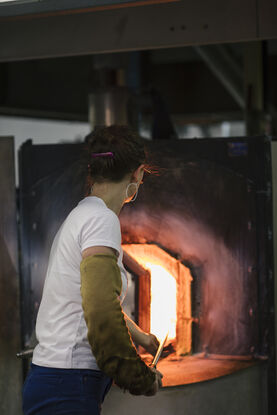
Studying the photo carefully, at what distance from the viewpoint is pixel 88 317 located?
801mm

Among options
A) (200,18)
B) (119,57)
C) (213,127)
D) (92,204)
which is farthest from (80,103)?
(92,204)

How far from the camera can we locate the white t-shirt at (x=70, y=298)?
0.86 m

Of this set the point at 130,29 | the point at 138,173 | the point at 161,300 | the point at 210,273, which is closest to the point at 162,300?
the point at 161,300

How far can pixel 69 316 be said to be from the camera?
2.87 ft

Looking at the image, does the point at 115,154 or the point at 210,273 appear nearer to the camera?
the point at 115,154

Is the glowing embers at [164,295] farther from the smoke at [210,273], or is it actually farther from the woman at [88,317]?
the woman at [88,317]

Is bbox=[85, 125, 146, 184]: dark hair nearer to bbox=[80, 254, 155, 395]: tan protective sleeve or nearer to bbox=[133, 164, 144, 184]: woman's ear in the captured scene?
bbox=[133, 164, 144, 184]: woman's ear

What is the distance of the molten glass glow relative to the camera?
147 centimetres

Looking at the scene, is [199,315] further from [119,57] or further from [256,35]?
[119,57]

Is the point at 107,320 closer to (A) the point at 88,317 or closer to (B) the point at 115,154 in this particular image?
(A) the point at 88,317

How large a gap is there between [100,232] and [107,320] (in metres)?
0.14

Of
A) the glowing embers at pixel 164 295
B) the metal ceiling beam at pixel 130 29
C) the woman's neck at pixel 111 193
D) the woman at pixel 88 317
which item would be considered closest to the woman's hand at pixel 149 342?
the woman at pixel 88 317

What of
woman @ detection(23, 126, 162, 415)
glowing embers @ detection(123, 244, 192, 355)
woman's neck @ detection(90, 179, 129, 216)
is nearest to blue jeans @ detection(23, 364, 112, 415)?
woman @ detection(23, 126, 162, 415)

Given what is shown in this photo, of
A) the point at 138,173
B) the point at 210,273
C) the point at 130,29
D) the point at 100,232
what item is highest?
the point at 130,29
